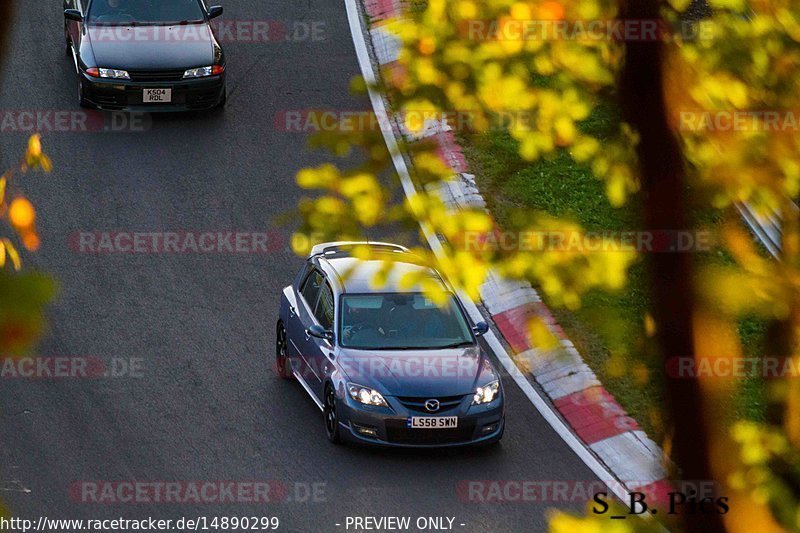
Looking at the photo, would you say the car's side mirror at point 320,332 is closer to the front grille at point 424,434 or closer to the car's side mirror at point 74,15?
the front grille at point 424,434

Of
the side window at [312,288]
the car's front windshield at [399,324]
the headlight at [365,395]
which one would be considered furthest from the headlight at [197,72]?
the headlight at [365,395]

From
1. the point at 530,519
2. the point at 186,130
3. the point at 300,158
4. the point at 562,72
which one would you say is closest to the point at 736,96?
the point at 562,72

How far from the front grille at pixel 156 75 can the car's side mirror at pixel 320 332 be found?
21.4 ft

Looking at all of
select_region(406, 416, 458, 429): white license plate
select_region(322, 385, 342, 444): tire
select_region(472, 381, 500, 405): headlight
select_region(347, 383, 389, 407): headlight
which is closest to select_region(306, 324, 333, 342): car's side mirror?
select_region(322, 385, 342, 444): tire

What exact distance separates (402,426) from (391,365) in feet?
1.94

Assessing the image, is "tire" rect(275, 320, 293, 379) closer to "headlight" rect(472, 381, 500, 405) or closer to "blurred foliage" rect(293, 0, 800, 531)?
"headlight" rect(472, 381, 500, 405)

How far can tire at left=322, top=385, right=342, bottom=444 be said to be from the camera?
11.2 meters

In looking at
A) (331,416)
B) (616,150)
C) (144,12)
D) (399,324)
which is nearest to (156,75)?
(144,12)

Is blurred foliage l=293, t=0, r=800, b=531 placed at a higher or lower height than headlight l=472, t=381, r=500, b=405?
higher

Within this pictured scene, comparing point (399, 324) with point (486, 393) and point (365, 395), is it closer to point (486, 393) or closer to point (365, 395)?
point (365, 395)

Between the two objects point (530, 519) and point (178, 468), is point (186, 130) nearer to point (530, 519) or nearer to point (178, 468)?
point (178, 468)

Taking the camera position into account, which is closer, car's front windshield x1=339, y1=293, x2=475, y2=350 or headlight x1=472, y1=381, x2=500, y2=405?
headlight x1=472, y1=381, x2=500, y2=405

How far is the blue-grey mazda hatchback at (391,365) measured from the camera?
430 inches

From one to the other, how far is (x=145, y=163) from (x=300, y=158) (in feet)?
6.77
